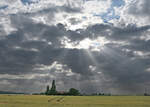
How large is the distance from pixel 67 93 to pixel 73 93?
5.99 metres

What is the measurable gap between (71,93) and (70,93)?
980 millimetres

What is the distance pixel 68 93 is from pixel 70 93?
201 cm

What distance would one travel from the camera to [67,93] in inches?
7805

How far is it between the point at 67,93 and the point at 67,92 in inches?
46.8

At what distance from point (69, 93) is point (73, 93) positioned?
3918 mm

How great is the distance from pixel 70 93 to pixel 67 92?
318cm

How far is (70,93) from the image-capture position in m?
200

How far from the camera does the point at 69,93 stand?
655 feet

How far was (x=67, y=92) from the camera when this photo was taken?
19912cm

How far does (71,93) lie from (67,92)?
410 cm

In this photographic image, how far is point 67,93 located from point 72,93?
16.7 feet

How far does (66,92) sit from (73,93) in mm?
7099
